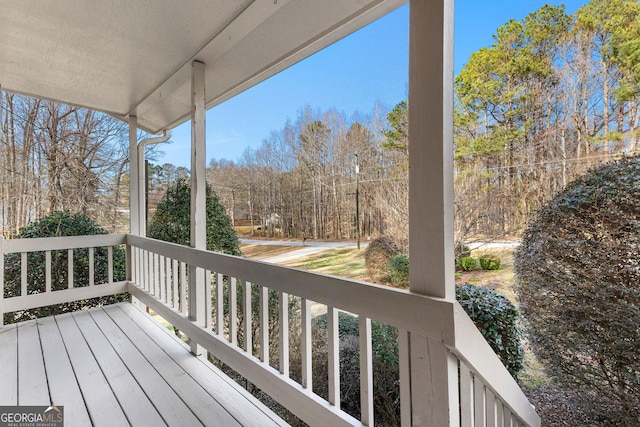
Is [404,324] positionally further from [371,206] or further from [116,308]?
[116,308]

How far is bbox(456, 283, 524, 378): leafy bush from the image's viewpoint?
1862 mm

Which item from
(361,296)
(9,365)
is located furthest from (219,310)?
(9,365)

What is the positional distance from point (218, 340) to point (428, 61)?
211 centimetres

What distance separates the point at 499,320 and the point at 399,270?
64 centimetres

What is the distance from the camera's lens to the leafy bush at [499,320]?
Result: 1862 millimetres

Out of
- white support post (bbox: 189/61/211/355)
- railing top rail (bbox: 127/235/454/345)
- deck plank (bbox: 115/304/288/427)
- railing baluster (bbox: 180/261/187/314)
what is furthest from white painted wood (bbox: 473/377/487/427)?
railing baluster (bbox: 180/261/187/314)

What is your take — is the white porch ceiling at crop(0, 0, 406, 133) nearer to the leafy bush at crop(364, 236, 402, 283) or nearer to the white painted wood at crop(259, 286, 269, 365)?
the leafy bush at crop(364, 236, 402, 283)

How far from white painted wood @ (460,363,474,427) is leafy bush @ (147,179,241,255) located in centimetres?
322

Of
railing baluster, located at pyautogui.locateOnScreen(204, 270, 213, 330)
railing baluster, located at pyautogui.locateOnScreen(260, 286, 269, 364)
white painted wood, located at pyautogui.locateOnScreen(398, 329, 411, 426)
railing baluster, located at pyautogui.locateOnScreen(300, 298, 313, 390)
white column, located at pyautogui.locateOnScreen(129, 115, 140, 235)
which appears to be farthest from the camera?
white column, located at pyautogui.locateOnScreen(129, 115, 140, 235)

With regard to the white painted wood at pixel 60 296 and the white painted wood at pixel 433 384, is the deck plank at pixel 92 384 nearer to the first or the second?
the white painted wood at pixel 60 296

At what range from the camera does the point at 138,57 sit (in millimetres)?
2377

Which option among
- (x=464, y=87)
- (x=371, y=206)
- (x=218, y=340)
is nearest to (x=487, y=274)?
(x=371, y=206)

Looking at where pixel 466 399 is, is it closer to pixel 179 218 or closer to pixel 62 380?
pixel 62 380

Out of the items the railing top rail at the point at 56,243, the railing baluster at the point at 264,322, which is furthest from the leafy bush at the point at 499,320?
the railing top rail at the point at 56,243
